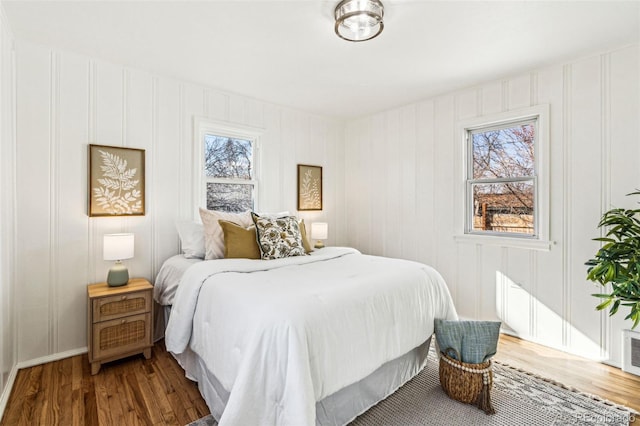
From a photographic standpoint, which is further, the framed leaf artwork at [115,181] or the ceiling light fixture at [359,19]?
the framed leaf artwork at [115,181]

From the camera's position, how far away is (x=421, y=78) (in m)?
3.07

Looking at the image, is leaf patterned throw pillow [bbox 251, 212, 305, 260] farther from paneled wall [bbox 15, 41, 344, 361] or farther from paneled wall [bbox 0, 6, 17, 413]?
paneled wall [bbox 0, 6, 17, 413]

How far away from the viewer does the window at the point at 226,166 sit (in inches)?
132

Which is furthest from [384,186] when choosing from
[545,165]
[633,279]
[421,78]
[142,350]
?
[142,350]

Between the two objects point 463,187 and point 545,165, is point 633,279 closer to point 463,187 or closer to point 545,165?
point 545,165

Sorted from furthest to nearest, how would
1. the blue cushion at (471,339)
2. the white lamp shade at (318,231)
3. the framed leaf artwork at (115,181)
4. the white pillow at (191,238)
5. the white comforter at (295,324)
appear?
the white lamp shade at (318,231) → the white pillow at (191,238) → the framed leaf artwork at (115,181) → the blue cushion at (471,339) → the white comforter at (295,324)

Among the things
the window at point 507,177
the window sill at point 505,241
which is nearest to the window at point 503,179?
the window at point 507,177

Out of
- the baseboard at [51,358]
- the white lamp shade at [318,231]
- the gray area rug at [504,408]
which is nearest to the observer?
the gray area rug at [504,408]

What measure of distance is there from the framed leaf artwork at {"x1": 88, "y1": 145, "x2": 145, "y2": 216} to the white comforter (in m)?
1.08

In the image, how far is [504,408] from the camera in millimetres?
1929

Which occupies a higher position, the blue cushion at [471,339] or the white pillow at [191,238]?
the white pillow at [191,238]

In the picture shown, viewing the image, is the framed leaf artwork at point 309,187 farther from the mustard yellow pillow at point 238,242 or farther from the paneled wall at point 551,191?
the mustard yellow pillow at point 238,242

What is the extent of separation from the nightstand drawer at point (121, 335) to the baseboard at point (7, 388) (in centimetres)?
47

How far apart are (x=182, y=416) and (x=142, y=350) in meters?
0.91
